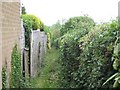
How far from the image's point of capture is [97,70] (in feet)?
19.7

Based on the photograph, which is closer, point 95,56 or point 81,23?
point 95,56

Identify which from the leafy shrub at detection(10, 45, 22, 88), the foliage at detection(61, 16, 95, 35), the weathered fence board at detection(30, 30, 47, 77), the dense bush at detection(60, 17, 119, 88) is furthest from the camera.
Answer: the weathered fence board at detection(30, 30, 47, 77)

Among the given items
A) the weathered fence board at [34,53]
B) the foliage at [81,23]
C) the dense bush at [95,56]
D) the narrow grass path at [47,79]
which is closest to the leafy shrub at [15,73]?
the dense bush at [95,56]

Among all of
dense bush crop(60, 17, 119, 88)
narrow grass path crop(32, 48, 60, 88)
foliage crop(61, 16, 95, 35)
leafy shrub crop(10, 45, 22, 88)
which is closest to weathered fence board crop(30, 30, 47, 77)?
narrow grass path crop(32, 48, 60, 88)

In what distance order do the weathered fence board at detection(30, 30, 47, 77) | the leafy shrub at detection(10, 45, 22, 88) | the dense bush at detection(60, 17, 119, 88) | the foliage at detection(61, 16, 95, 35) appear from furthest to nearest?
the weathered fence board at detection(30, 30, 47, 77), the foliage at detection(61, 16, 95, 35), the leafy shrub at detection(10, 45, 22, 88), the dense bush at detection(60, 17, 119, 88)

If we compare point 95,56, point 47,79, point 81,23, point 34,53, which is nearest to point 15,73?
point 95,56

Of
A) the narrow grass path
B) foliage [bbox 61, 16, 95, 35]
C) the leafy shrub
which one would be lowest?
the narrow grass path

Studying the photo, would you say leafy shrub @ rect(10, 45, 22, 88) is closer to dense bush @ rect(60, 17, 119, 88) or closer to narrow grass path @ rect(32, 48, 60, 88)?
dense bush @ rect(60, 17, 119, 88)

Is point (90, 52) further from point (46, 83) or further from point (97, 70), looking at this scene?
point (46, 83)

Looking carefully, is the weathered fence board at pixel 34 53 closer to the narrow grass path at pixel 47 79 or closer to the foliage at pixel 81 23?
the narrow grass path at pixel 47 79

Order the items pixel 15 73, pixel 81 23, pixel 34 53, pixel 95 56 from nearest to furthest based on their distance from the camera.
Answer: pixel 95 56 → pixel 15 73 → pixel 34 53 → pixel 81 23

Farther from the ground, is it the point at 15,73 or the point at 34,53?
the point at 34,53

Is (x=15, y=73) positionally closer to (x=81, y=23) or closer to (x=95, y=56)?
(x=95, y=56)

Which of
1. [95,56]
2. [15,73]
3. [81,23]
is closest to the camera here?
[95,56]
